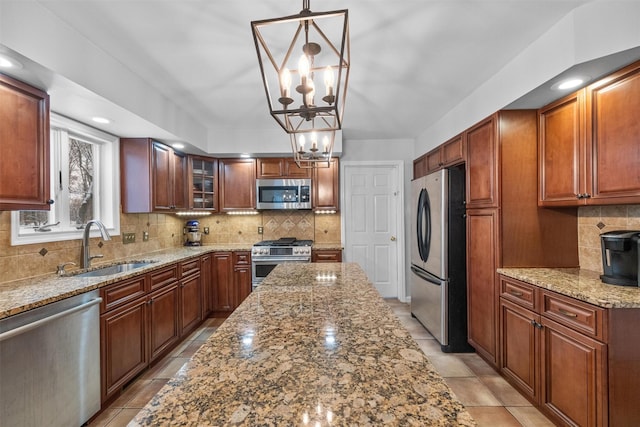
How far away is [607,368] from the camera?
1.46 meters

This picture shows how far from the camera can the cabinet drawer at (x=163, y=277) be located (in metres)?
2.51

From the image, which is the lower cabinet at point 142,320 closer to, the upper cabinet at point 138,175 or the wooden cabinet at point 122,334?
the wooden cabinet at point 122,334

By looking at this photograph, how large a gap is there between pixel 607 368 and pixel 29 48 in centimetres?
342

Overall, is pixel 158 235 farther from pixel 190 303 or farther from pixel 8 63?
pixel 8 63

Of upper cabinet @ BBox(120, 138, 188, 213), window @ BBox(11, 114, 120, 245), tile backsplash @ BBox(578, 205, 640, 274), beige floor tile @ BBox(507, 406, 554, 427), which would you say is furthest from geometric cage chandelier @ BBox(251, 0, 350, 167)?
beige floor tile @ BBox(507, 406, 554, 427)

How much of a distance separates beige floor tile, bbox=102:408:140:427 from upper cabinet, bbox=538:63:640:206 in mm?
3336

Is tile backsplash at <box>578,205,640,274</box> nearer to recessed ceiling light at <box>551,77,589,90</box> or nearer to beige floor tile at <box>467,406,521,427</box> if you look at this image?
recessed ceiling light at <box>551,77,589,90</box>

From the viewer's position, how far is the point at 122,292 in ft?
6.93

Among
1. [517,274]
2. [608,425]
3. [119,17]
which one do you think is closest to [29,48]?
[119,17]

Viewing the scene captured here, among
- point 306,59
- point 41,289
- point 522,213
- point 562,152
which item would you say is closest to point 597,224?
point 522,213

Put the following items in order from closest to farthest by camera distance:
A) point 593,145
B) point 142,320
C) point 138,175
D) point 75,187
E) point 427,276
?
1. point 593,145
2. point 142,320
3. point 75,187
4. point 138,175
5. point 427,276

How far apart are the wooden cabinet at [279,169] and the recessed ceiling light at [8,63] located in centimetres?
265

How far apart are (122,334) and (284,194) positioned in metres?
2.41

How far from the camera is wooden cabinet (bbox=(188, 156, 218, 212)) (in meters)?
3.82
